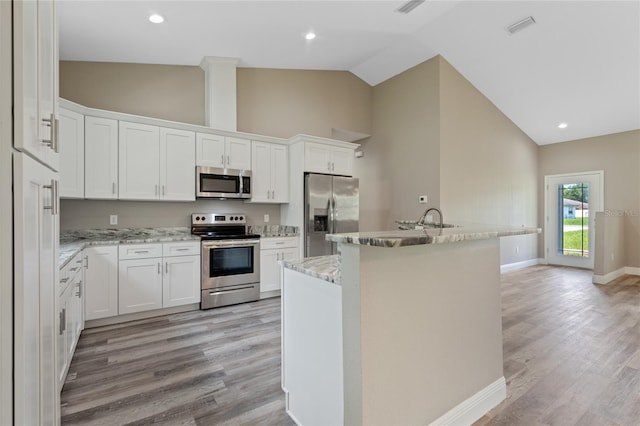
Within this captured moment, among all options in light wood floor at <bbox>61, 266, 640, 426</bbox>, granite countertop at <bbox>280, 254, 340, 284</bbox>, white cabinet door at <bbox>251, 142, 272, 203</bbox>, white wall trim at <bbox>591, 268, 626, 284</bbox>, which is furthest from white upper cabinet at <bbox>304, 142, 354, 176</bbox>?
white wall trim at <bbox>591, 268, 626, 284</bbox>

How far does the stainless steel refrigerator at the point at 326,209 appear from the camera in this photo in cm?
441

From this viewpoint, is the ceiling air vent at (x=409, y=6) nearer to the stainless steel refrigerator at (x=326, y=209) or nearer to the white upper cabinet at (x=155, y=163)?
the stainless steel refrigerator at (x=326, y=209)

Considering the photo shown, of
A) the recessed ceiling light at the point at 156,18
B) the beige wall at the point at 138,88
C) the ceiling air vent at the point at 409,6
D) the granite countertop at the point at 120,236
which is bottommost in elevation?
the granite countertop at the point at 120,236

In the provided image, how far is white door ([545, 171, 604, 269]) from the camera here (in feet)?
20.7

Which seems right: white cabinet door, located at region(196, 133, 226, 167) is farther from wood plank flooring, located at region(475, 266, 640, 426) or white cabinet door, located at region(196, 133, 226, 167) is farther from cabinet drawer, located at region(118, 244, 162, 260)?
wood plank flooring, located at region(475, 266, 640, 426)

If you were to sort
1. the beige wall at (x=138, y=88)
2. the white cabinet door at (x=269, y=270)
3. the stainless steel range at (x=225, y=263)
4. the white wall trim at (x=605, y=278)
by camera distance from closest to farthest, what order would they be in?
the beige wall at (x=138, y=88), the stainless steel range at (x=225, y=263), the white cabinet door at (x=269, y=270), the white wall trim at (x=605, y=278)

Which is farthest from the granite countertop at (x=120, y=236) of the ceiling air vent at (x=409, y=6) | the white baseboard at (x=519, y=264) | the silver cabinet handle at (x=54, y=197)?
the white baseboard at (x=519, y=264)

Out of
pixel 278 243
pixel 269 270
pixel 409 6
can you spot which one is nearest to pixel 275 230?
pixel 278 243

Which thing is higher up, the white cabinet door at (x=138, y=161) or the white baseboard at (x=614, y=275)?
the white cabinet door at (x=138, y=161)

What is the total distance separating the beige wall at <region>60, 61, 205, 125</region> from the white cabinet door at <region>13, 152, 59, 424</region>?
3031 millimetres

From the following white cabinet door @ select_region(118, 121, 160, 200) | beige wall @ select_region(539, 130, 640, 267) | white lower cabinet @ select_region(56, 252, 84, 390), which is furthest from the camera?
beige wall @ select_region(539, 130, 640, 267)

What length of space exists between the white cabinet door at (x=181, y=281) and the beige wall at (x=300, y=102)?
206cm

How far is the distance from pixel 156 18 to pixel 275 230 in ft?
9.51

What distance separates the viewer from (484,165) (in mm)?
5633
